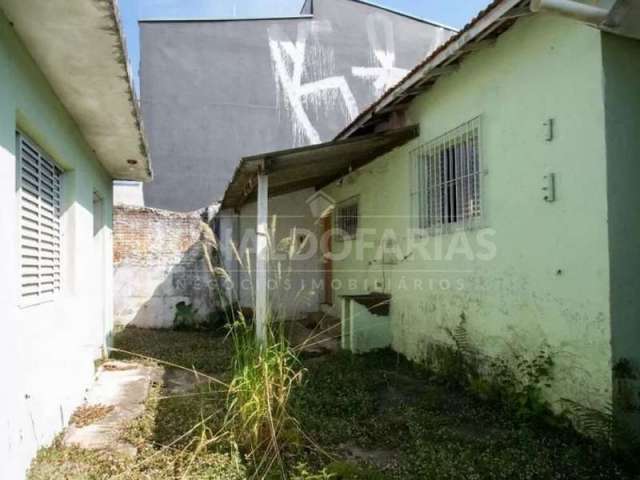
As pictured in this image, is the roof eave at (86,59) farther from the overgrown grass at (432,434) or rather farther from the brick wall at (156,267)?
the brick wall at (156,267)

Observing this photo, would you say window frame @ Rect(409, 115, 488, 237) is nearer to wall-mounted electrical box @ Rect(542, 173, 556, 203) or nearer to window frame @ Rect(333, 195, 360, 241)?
wall-mounted electrical box @ Rect(542, 173, 556, 203)

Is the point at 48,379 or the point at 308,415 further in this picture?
the point at 308,415

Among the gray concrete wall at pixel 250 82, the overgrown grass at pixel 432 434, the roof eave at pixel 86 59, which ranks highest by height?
the gray concrete wall at pixel 250 82

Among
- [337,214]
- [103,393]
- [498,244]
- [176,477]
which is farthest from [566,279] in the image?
[337,214]

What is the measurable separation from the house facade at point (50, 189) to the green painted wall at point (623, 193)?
4.08m

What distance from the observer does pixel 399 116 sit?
7828 mm

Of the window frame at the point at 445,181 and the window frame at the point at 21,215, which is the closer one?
the window frame at the point at 21,215

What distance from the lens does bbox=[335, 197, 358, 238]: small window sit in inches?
404

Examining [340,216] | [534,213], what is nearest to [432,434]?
[534,213]

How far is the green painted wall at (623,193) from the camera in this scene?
404 centimetres

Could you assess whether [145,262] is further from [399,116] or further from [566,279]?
[566,279]

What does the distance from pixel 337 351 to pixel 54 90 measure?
5.94m

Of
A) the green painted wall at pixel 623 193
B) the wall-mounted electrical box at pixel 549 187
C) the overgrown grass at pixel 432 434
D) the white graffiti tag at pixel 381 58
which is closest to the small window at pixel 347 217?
the overgrown grass at pixel 432 434

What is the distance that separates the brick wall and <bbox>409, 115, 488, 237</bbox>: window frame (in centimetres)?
594
